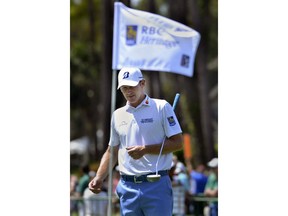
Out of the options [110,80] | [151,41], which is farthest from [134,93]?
[110,80]

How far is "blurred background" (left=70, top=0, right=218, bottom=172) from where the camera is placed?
30.9 m

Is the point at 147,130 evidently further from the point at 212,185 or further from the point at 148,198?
the point at 212,185

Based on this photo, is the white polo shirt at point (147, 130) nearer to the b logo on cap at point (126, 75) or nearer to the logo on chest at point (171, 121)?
the logo on chest at point (171, 121)

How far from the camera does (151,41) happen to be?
13617 mm

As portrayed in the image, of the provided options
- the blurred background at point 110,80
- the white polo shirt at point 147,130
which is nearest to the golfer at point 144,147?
the white polo shirt at point 147,130

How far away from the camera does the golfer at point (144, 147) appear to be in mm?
7953

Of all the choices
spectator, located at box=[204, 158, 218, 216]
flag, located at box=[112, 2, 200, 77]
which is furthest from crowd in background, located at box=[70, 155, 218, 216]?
flag, located at box=[112, 2, 200, 77]

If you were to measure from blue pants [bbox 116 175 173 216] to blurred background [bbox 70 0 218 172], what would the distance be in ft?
38.9

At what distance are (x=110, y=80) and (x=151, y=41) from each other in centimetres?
1695

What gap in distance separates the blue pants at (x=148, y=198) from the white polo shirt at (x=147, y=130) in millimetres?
127

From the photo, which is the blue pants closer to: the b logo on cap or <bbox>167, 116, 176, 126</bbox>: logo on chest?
<bbox>167, 116, 176, 126</bbox>: logo on chest

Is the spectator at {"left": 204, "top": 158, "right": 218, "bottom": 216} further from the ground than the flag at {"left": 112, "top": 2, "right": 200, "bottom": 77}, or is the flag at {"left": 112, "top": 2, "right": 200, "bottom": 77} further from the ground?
the flag at {"left": 112, "top": 2, "right": 200, "bottom": 77}
